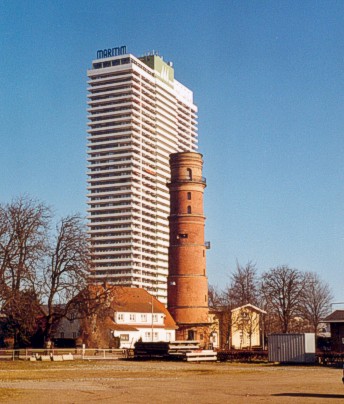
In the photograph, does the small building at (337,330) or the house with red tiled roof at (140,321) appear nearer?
the small building at (337,330)

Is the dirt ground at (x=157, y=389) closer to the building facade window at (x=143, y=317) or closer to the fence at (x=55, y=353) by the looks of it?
the fence at (x=55, y=353)

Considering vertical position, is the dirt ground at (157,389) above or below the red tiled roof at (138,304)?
below

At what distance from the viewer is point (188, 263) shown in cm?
8169

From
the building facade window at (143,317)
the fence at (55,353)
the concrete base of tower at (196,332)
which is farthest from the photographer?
the building facade window at (143,317)

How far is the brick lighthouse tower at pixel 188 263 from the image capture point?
3219 inches

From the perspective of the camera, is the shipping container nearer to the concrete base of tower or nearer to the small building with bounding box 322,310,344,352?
the small building with bounding box 322,310,344,352

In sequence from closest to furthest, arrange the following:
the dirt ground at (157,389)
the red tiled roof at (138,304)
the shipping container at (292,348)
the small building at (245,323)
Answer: the dirt ground at (157,389) < the shipping container at (292,348) < the red tiled roof at (138,304) < the small building at (245,323)

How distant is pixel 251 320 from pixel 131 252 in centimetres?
9985

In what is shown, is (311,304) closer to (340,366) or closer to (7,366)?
(340,366)

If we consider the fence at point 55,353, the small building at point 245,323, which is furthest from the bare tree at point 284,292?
the fence at point 55,353

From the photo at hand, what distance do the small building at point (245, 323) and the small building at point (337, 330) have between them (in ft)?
80.5

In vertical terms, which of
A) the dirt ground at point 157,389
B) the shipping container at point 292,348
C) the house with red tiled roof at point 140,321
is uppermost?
the house with red tiled roof at point 140,321

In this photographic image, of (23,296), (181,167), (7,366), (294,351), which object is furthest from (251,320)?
(7,366)

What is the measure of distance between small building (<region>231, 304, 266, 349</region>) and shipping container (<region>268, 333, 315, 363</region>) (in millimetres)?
32344
